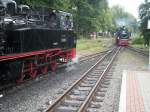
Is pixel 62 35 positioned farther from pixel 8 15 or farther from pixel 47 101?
pixel 47 101

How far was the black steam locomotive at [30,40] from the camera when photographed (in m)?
11.4

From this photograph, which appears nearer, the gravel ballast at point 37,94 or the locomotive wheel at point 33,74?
the gravel ballast at point 37,94

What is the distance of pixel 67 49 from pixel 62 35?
1.46m

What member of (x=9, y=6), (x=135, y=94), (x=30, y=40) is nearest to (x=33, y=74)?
(x=30, y=40)

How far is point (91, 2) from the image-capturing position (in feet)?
224

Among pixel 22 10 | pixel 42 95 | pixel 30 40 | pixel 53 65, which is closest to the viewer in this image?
pixel 42 95

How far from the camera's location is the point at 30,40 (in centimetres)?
1308

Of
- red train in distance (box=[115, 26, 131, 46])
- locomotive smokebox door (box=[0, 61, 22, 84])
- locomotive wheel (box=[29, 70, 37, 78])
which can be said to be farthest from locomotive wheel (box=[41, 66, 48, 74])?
red train in distance (box=[115, 26, 131, 46])

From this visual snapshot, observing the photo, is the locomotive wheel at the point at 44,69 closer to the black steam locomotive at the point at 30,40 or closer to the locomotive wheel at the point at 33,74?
the black steam locomotive at the point at 30,40

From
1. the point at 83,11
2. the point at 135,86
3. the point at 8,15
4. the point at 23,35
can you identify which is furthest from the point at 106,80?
the point at 83,11

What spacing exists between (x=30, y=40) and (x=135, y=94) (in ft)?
14.0

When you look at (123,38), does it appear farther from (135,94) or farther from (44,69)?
(135,94)

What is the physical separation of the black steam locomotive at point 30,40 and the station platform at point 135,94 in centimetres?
354

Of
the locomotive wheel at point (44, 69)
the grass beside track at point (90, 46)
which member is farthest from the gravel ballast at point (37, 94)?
the grass beside track at point (90, 46)
